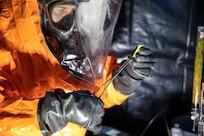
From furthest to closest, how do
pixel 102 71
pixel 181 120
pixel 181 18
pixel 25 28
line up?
pixel 181 18, pixel 181 120, pixel 102 71, pixel 25 28

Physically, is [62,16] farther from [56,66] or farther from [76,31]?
[56,66]

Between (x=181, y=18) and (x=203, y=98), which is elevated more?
(x=181, y=18)

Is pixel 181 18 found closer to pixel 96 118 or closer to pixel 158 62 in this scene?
pixel 158 62

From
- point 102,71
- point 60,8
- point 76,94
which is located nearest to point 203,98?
point 102,71

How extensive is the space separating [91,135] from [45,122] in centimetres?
83

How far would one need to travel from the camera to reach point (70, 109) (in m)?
1.03

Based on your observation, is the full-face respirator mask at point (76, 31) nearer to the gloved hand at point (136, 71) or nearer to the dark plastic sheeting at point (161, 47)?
the gloved hand at point (136, 71)

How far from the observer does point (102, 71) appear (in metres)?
1.46

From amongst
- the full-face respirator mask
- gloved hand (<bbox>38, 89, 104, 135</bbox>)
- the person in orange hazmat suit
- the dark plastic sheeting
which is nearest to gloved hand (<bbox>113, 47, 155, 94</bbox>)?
the person in orange hazmat suit

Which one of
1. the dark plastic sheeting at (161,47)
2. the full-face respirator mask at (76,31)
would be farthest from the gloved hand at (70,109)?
the dark plastic sheeting at (161,47)

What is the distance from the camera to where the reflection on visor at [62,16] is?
1317 millimetres

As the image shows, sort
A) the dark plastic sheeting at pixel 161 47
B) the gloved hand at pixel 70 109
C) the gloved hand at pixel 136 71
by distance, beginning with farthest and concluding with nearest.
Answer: the dark plastic sheeting at pixel 161 47 < the gloved hand at pixel 136 71 < the gloved hand at pixel 70 109

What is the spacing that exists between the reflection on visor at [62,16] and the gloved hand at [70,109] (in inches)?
15.6

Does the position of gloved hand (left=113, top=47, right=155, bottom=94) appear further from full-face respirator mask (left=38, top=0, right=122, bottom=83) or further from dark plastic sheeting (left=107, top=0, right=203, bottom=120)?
dark plastic sheeting (left=107, top=0, right=203, bottom=120)
